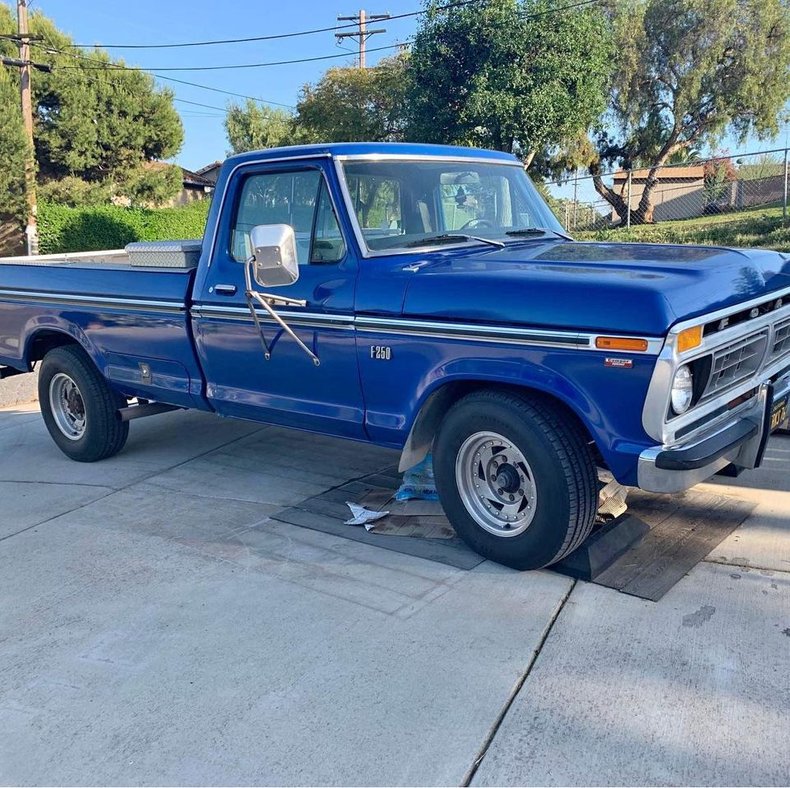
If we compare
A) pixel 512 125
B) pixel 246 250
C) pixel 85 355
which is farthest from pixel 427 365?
pixel 512 125

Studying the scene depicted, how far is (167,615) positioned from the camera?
3.61 m

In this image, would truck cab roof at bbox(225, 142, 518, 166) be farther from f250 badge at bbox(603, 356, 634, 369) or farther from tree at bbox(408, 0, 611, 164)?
tree at bbox(408, 0, 611, 164)

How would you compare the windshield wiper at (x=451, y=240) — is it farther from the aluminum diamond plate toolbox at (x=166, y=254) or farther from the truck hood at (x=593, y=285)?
the aluminum diamond plate toolbox at (x=166, y=254)

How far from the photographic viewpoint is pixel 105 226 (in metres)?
27.5

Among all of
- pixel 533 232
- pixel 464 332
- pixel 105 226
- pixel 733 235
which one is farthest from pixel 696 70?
pixel 464 332

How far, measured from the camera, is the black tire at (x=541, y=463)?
348 centimetres

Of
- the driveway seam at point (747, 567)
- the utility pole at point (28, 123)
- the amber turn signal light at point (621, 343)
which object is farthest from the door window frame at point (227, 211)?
the utility pole at point (28, 123)

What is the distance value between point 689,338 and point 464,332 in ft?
3.23

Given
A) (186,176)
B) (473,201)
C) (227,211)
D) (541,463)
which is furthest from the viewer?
(186,176)

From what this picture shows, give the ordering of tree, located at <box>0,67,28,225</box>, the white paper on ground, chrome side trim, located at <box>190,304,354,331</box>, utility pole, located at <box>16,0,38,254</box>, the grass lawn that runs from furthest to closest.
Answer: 1. tree, located at <box>0,67,28,225</box>
2. utility pole, located at <box>16,0,38,254</box>
3. the grass lawn
4. the white paper on ground
5. chrome side trim, located at <box>190,304,354,331</box>

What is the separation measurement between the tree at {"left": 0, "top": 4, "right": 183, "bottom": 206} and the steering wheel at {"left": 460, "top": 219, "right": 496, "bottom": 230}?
27331 mm

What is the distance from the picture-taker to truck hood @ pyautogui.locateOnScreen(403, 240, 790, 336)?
315 centimetres

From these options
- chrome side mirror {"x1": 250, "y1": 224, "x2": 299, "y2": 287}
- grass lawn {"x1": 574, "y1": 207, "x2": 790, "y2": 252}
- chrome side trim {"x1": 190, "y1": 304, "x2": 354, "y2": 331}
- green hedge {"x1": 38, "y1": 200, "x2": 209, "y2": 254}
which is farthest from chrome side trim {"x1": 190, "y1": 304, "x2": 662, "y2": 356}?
green hedge {"x1": 38, "y1": 200, "x2": 209, "y2": 254}

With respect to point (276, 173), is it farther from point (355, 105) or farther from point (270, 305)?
point (355, 105)
